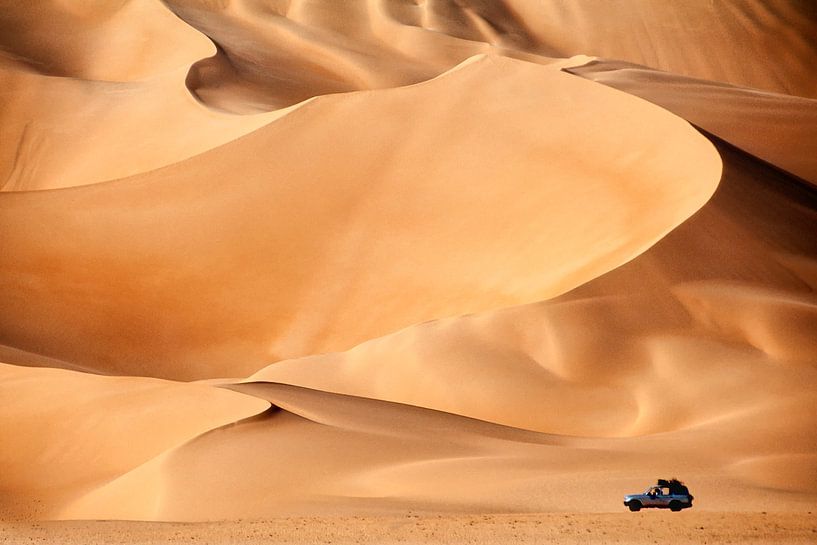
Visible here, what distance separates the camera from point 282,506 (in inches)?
439

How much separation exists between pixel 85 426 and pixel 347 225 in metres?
9.98

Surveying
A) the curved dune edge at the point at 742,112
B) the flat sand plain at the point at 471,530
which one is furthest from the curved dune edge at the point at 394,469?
the curved dune edge at the point at 742,112

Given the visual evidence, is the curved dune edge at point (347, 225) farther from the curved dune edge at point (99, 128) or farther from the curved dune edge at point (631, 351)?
the curved dune edge at point (99, 128)

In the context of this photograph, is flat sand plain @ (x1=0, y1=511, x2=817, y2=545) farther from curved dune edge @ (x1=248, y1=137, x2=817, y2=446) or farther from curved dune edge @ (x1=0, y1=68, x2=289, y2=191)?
curved dune edge @ (x1=0, y1=68, x2=289, y2=191)

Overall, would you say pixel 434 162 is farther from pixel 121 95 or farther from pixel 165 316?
pixel 121 95

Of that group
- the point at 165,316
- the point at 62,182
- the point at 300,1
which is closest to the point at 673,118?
the point at 165,316

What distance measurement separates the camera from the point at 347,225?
77.5 ft

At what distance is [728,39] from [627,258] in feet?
98.6

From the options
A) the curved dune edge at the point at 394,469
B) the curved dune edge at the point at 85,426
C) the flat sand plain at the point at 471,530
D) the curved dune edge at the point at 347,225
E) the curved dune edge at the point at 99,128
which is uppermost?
the flat sand plain at the point at 471,530

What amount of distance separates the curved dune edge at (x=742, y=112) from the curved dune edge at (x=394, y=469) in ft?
44.3

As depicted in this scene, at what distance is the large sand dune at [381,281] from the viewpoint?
1261 centimetres

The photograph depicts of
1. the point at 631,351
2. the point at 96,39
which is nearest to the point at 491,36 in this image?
the point at 96,39

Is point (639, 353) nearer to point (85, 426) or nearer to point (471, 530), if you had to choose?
point (85, 426)

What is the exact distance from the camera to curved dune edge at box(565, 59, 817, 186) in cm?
2683
